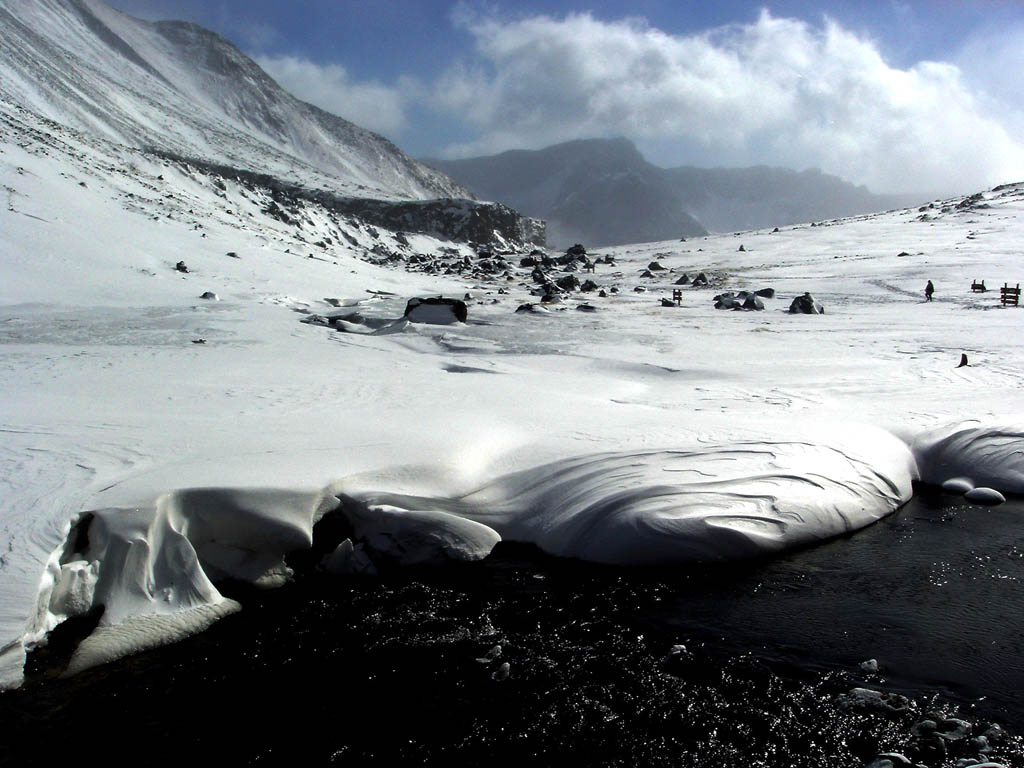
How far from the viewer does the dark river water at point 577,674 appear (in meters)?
3.97

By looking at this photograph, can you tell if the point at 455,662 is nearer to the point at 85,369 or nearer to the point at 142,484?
the point at 142,484

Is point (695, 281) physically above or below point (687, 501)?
above

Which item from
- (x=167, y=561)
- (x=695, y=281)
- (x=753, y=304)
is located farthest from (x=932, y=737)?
(x=695, y=281)

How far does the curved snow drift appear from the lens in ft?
16.7

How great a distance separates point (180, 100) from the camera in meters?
67.2

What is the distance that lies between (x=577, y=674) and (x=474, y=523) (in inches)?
79.7

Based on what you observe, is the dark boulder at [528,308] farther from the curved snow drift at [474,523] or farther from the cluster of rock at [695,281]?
the curved snow drift at [474,523]

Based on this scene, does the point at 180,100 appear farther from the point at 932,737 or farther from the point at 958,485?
the point at 932,737

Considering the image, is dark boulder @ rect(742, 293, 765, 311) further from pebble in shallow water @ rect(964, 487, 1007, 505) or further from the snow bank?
the snow bank

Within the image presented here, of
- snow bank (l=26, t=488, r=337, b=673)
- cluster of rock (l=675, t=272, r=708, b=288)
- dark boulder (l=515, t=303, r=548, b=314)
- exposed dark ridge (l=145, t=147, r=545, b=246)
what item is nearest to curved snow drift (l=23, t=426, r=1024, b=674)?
snow bank (l=26, t=488, r=337, b=673)

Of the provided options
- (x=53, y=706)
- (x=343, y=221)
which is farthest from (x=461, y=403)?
(x=343, y=221)

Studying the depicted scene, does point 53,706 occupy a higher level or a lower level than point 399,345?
lower

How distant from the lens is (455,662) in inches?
187

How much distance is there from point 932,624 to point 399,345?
10347 mm
